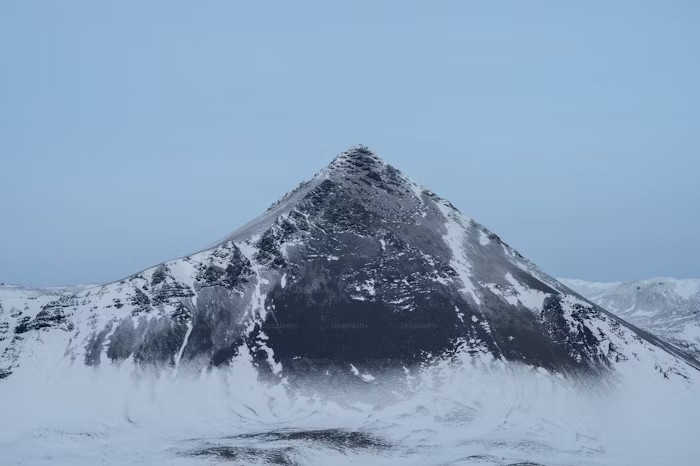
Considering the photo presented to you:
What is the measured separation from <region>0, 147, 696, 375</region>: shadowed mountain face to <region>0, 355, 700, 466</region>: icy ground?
4550 mm

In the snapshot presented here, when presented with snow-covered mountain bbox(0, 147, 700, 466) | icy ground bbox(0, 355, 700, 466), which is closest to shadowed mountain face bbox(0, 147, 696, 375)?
snow-covered mountain bbox(0, 147, 700, 466)

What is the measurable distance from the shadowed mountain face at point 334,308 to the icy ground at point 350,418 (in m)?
4.55

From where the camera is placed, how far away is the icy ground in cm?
10488

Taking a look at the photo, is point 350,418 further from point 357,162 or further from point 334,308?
point 357,162

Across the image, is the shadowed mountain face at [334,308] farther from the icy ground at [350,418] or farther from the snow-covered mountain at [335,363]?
the icy ground at [350,418]

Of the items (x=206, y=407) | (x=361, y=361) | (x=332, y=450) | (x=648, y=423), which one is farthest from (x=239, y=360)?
(x=648, y=423)

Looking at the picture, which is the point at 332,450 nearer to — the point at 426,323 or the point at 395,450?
the point at 395,450

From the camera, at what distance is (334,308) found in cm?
13925

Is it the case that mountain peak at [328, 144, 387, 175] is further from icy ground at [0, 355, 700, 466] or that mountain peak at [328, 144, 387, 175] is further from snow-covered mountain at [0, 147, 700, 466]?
icy ground at [0, 355, 700, 466]

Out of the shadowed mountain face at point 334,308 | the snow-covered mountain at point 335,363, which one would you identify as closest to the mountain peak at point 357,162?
the shadowed mountain face at point 334,308

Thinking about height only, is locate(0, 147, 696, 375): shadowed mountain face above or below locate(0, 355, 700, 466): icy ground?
above

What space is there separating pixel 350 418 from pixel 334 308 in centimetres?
2730

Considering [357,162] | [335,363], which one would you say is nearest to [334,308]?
[335,363]

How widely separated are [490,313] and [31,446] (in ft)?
263
